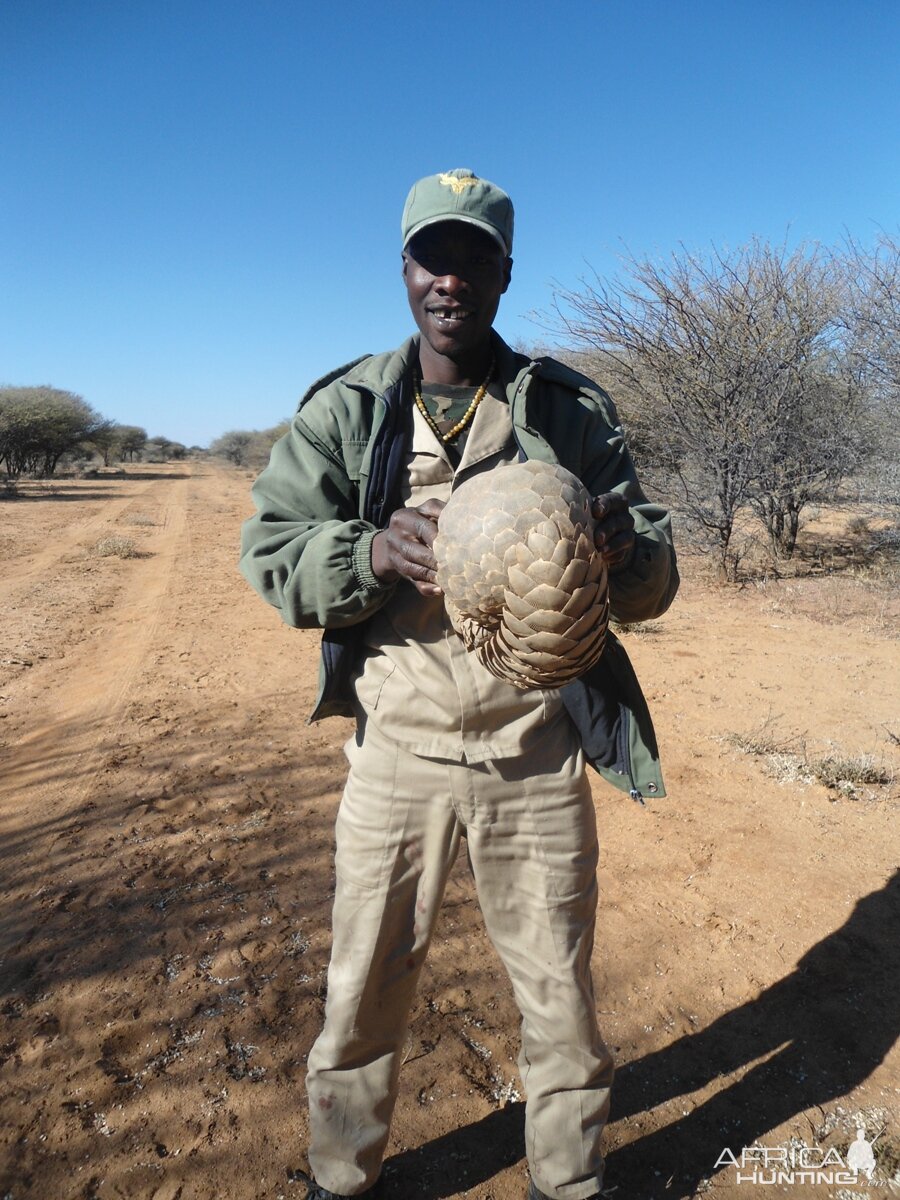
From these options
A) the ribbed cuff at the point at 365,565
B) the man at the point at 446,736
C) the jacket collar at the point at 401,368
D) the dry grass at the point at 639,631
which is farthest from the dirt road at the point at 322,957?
the jacket collar at the point at 401,368

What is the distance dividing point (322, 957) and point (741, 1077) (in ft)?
4.78

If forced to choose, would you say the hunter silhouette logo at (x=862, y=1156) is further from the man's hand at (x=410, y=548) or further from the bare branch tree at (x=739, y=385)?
the bare branch tree at (x=739, y=385)

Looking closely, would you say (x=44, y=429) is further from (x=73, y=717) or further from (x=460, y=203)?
(x=460, y=203)

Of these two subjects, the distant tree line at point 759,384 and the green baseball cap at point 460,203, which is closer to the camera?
the green baseball cap at point 460,203

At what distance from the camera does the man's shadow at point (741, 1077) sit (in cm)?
206

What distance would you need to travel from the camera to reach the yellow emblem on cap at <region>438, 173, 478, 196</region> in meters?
1.62

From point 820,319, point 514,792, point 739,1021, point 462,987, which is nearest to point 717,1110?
point 739,1021

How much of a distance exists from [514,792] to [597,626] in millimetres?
558

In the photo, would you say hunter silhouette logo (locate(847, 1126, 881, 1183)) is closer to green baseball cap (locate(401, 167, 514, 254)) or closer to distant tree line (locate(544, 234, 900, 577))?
green baseball cap (locate(401, 167, 514, 254))

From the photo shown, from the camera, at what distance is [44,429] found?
30.1 metres

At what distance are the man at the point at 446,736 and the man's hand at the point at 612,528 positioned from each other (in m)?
0.14

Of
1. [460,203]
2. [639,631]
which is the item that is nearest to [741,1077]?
[460,203]

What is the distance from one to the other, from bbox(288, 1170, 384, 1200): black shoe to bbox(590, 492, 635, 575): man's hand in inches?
63.4

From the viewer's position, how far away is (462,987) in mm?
2709
